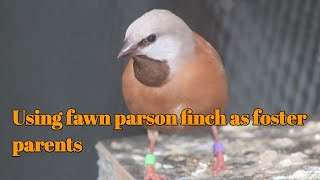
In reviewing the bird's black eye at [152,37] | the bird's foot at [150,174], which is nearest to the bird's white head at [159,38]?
the bird's black eye at [152,37]

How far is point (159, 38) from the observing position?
0.77m

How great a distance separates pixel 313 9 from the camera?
4.81 feet

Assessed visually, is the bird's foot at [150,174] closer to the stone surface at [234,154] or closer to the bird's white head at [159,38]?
the stone surface at [234,154]

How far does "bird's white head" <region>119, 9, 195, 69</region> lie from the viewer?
0.75 m

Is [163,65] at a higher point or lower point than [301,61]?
lower

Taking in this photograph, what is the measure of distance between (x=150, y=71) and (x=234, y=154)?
15.9 inches

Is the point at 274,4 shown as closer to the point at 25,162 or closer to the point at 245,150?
the point at 245,150

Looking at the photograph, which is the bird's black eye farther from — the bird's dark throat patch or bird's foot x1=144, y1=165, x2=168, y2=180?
bird's foot x1=144, y1=165, x2=168, y2=180

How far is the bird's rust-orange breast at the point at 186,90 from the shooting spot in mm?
834

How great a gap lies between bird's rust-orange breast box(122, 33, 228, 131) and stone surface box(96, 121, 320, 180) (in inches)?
7.2

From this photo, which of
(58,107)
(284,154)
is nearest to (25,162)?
(58,107)

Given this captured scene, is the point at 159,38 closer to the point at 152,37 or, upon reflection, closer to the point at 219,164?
the point at 152,37

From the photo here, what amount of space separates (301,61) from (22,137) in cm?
71

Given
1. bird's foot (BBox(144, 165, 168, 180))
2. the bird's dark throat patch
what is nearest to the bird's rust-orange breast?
the bird's dark throat patch
